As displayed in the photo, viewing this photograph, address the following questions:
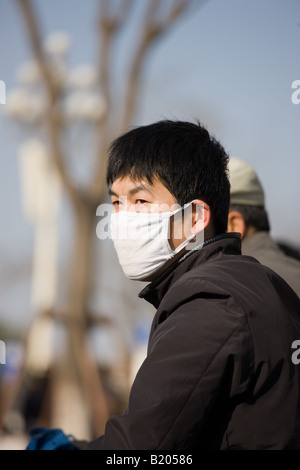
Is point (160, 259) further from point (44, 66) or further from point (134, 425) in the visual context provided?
point (44, 66)

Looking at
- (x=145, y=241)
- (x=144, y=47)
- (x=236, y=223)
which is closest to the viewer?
(x=145, y=241)

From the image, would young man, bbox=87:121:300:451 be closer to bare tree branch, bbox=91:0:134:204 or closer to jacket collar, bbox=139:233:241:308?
jacket collar, bbox=139:233:241:308

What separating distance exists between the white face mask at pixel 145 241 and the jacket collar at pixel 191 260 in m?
0.04

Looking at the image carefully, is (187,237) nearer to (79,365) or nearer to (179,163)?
A: (179,163)

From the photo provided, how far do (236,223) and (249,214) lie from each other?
0.08m

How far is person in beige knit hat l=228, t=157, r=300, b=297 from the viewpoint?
3127 millimetres

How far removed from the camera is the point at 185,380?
1.64 meters

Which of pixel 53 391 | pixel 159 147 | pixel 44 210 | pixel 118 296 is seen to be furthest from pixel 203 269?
pixel 118 296

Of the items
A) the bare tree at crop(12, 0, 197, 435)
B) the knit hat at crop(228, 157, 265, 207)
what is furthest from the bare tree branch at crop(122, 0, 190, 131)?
the knit hat at crop(228, 157, 265, 207)

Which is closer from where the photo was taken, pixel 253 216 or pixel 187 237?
pixel 187 237

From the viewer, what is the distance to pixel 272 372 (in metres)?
1.73

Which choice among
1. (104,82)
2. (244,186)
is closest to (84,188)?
(104,82)

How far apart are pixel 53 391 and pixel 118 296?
222 inches

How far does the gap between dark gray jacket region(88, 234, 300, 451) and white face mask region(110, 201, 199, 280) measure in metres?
0.26
